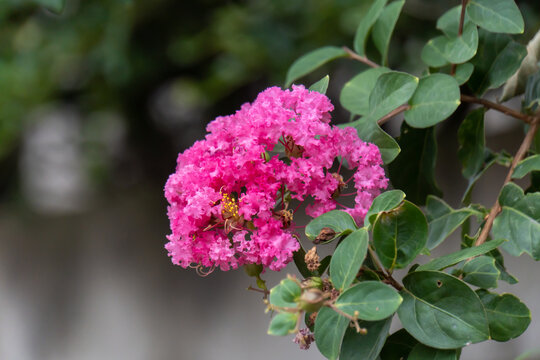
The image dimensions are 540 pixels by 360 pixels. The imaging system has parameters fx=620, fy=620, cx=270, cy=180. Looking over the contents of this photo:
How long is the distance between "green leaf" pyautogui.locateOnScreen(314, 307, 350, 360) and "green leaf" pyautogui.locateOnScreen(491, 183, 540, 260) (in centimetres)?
24

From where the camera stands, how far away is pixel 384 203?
557 millimetres

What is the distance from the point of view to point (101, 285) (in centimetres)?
328

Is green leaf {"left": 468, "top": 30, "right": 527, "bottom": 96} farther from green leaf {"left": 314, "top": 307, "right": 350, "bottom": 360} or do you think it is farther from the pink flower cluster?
green leaf {"left": 314, "top": 307, "right": 350, "bottom": 360}

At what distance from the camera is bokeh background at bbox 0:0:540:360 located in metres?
2.04

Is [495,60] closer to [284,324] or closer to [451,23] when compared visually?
[451,23]

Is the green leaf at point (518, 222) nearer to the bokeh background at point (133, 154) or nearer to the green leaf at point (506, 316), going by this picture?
the green leaf at point (506, 316)

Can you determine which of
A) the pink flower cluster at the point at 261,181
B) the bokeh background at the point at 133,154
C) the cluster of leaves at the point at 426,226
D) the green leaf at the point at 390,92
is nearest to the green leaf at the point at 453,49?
the cluster of leaves at the point at 426,226

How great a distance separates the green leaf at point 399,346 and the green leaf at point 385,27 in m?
0.43

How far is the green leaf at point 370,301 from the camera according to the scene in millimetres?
491

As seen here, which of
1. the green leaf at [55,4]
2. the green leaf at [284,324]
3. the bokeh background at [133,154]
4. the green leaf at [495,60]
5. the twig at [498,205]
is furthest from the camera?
the bokeh background at [133,154]

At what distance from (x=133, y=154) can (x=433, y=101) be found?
2630 millimetres

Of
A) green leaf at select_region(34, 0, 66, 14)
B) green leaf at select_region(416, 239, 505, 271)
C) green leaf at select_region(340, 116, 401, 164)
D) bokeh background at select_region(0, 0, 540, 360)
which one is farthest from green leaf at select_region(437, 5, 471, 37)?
bokeh background at select_region(0, 0, 540, 360)

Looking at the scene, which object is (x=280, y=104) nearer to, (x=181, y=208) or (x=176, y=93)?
(x=181, y=208)

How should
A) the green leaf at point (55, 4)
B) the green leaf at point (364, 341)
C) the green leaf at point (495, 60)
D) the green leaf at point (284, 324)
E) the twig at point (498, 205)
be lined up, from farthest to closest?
the green leaf at point (55, 4)
the green leaf at point (495, 60)
the twig at point (498, 205)
the green leaf at point (364, 341)
the green leaf at point (284, 324)
